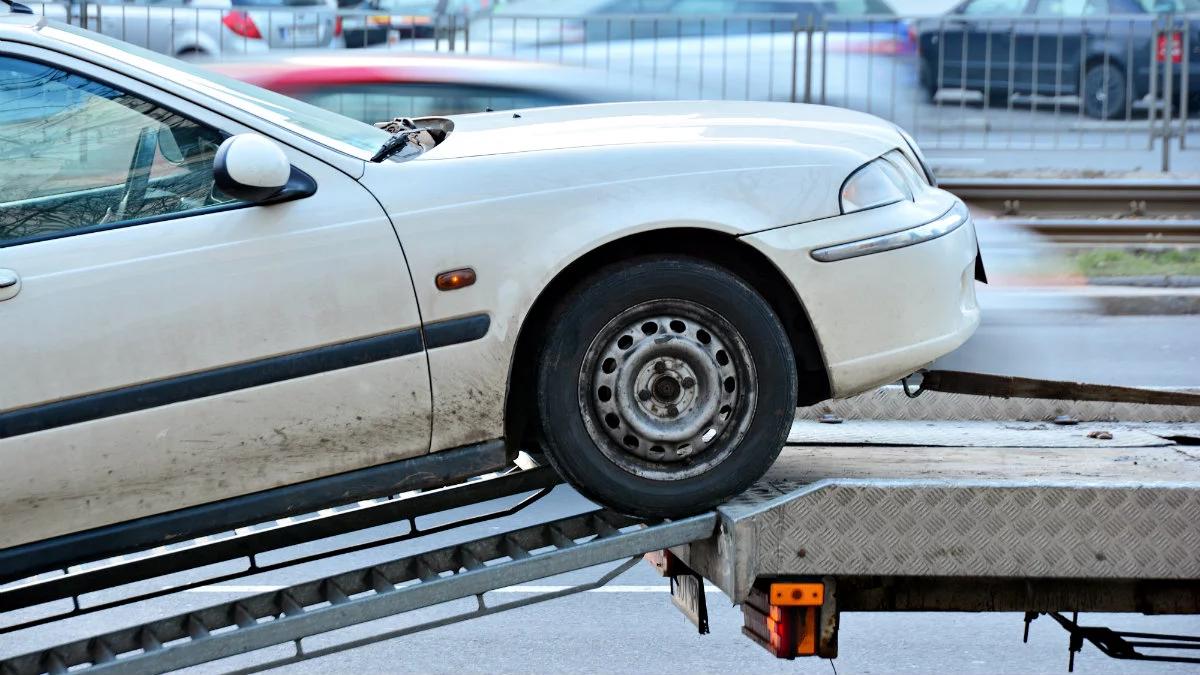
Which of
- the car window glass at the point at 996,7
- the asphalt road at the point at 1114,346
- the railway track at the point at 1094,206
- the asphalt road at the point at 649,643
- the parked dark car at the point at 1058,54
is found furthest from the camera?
the car window glass at the point at 996,7

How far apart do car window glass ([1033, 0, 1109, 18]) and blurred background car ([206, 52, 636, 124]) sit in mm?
7022

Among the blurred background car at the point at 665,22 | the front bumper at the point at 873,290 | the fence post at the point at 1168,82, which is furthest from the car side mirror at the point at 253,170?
the fence post at the point at 1168,82

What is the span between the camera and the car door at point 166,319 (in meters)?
3.38

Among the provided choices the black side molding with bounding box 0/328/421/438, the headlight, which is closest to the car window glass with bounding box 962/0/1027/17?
the headlight

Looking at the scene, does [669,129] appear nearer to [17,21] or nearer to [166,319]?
[166,319]

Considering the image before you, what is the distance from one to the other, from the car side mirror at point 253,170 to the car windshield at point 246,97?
0.23m

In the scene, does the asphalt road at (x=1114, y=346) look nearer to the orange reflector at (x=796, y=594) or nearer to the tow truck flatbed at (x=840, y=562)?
the tow truck flatbed at (x=840, y=562)

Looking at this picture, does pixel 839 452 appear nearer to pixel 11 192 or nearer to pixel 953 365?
pixel 953 365

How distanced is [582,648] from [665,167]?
2.79 metres

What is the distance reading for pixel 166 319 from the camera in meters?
3.44

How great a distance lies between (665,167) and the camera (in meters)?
3.82

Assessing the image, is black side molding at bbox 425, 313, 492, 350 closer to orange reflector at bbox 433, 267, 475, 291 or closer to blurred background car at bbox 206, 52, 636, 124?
orange reflector at bbox 433, 267, 475, 291

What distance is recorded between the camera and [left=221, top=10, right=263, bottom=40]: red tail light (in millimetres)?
13383

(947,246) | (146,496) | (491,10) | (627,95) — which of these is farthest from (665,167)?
(491,10)
